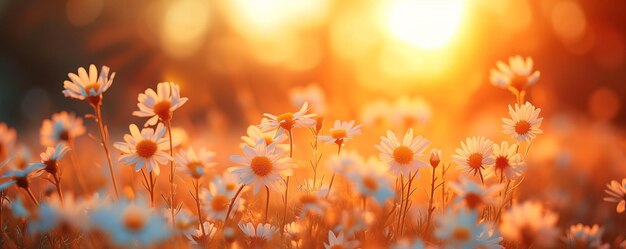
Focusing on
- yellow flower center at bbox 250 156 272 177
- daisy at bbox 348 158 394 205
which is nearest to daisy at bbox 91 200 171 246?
daisy at bbox 348 158 394 205

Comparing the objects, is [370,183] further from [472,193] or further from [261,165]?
[261,165]

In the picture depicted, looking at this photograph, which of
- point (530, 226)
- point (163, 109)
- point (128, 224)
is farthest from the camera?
point (163, 109)

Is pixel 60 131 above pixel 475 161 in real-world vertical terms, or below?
above

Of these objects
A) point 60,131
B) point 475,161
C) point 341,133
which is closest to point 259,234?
point 341,133

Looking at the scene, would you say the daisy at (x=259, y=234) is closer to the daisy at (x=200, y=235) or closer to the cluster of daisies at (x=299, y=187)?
the cluster of daisies at (x=299, y=187)

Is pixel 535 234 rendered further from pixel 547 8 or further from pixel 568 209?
pixel 547 8

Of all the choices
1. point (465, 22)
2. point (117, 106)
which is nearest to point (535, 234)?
point (465, 22)

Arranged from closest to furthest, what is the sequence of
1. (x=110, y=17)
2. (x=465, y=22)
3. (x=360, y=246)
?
(x=360, y=246)
(x=465, y=22)
(x=110, y=17)
